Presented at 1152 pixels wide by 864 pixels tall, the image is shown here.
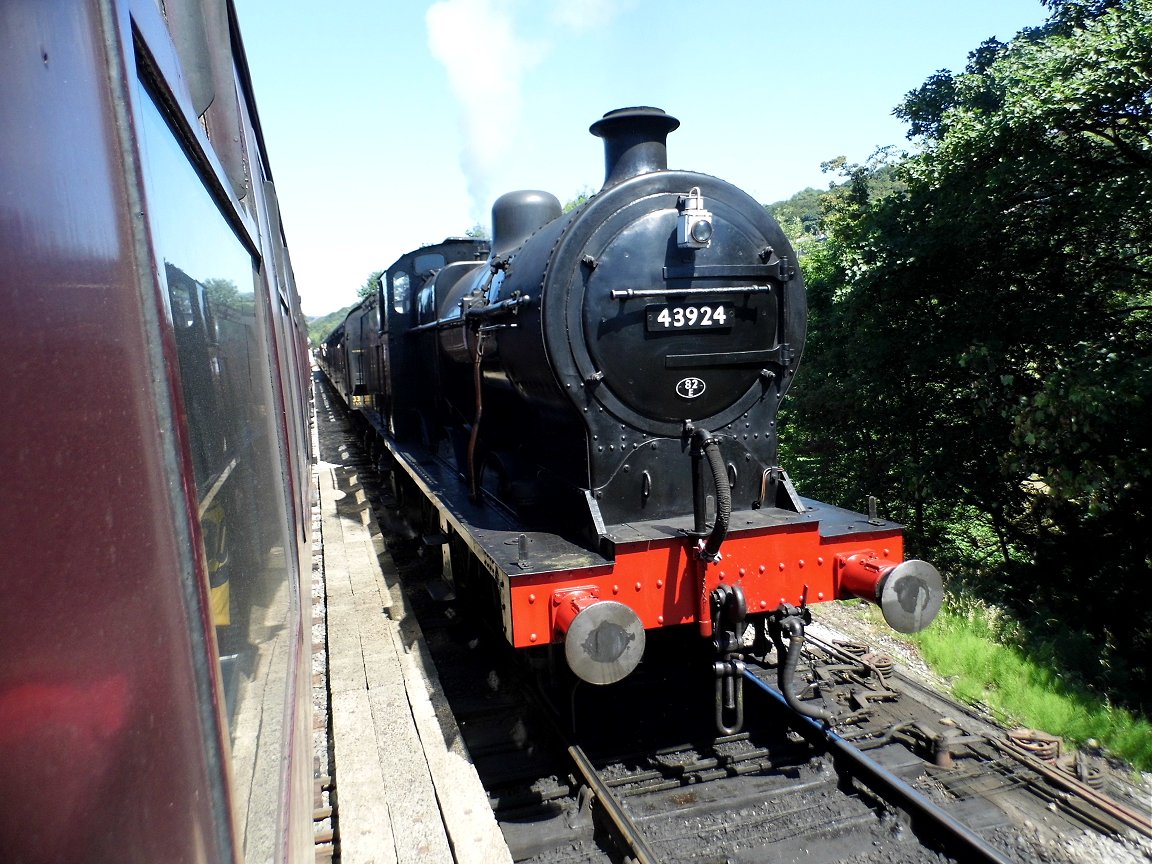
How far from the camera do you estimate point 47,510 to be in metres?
0.66

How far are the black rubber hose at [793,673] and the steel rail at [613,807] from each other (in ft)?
3.22

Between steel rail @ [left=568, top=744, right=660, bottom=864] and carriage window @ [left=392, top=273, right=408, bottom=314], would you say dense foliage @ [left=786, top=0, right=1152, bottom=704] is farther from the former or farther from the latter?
carriage window @ [left=392, top=273, right=408, bottom=314]

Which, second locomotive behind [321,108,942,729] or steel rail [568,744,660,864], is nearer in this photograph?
steel rail [568,744,660,864]

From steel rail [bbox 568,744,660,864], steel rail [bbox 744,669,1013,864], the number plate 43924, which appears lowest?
steel rail [bbox 744,669,1013,864]

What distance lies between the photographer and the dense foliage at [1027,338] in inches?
313

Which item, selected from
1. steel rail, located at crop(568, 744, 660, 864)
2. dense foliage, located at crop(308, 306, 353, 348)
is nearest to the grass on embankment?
steel rail, located at crop(568, 744, 660, 864)

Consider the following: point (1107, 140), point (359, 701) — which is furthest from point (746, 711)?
point (1107, 140)

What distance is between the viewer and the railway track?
3699mm

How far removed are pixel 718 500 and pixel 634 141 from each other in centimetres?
208

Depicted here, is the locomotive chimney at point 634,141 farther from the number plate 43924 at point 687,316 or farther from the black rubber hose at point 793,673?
the black rubber hose at point 793,673

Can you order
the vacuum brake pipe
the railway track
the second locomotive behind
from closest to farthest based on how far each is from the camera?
the railway track → the vacuum brake pipe → the second locomotive behind

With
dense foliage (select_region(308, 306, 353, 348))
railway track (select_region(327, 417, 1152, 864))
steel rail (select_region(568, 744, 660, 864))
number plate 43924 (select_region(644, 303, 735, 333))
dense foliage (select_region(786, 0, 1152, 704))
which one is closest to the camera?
steel rail (select_region(568, 744, 660, 864))

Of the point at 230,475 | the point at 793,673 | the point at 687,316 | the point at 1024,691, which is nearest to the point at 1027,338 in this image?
the point at 1024,691

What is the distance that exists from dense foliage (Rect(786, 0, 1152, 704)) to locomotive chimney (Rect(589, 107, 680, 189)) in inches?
206
